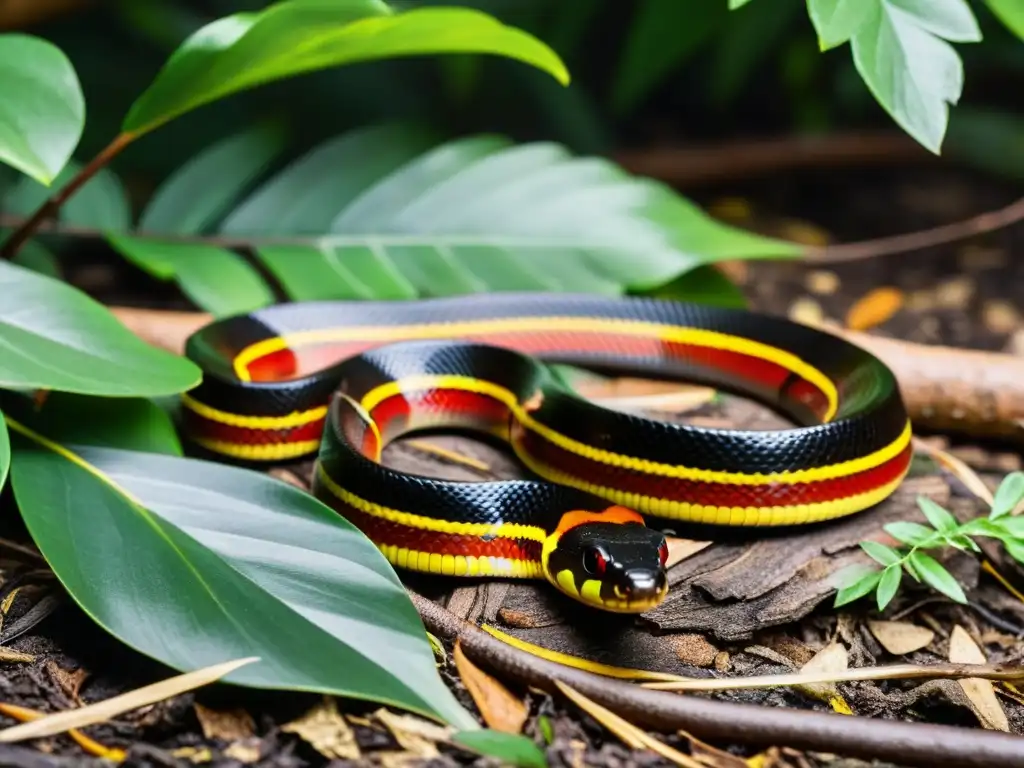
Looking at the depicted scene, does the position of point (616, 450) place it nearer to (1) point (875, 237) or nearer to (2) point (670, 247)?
(2) point (670, 247)

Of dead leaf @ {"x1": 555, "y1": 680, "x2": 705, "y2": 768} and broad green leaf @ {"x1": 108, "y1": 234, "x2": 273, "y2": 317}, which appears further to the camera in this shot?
broad green leaf @ {"x1": 108, "y1": 234, "x2": 273, "y2": 317}

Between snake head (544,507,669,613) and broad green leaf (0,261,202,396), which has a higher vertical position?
broad green leaf (0,261,202,396)

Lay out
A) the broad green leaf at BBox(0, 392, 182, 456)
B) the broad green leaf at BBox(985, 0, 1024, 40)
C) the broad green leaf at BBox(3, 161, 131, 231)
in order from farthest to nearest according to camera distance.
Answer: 1. the broad green leaf at BBox(3, 161, 131, 231)
2. the broad green leaf at BBox(985, 0, 1024, 40)
3. the broad green leaf at BBox(0, 392, 182, 456)

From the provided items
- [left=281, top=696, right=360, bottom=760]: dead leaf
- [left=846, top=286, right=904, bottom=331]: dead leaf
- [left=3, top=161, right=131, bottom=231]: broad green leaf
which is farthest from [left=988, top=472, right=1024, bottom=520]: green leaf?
[left=3, top=161, right=131, bottom=231]: broad green leaf

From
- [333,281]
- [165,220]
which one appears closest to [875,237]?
[333,281]

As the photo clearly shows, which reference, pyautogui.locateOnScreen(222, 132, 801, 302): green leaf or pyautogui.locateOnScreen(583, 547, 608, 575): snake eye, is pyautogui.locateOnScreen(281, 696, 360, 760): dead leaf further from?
pyautogui.locateOnScreen(222, 132, 801, 302): green leaf

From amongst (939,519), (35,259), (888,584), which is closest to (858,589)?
(888,584)

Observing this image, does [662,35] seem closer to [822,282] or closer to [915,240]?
[822,282]

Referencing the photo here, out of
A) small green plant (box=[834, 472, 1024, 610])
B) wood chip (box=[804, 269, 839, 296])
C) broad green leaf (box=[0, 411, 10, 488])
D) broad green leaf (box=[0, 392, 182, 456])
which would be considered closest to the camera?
broad green leaf (box=[0, 411, 10, 488])

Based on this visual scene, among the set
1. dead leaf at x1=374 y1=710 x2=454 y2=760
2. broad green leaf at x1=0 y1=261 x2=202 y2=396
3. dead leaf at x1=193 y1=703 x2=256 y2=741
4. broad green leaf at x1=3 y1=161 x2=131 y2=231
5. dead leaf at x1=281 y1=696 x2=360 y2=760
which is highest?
broad green leaf at x1=0 y1=261 x2=202 y2=396
